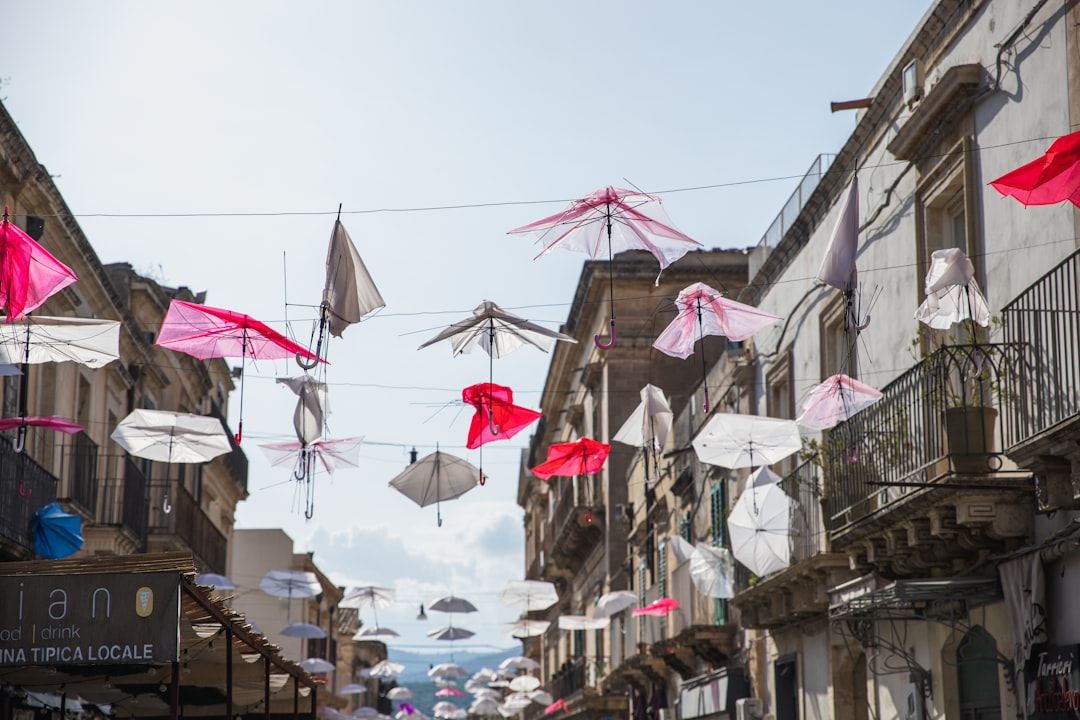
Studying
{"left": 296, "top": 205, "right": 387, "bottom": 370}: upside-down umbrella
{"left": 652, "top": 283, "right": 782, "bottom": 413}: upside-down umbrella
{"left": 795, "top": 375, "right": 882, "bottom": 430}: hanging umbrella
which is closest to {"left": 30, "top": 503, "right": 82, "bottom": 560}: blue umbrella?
{"left": 296, "top": 205, "right": 387, "bottom": 370}: upside-down umbrella

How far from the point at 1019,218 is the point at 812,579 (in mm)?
6988

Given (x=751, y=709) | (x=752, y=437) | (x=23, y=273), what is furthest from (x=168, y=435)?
(x=751, y=709)

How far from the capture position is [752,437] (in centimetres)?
1689

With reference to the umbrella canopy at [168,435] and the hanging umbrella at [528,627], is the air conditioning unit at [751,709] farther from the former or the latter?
the hanging umbrella at [528,627]

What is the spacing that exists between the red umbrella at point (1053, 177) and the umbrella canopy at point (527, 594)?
82.9 feet

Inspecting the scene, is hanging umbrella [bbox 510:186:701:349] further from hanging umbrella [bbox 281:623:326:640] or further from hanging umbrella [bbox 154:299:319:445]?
hanging umbrella [bbox 281:623:326:640]

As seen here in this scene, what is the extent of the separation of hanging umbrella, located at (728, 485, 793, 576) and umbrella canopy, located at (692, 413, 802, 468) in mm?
1143

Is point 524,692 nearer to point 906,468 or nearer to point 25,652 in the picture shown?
point 906,468

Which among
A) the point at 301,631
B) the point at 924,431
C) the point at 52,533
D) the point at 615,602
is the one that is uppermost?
the point at 924,431

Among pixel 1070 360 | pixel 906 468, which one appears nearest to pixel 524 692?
pixel 906 468

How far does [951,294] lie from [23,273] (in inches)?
314

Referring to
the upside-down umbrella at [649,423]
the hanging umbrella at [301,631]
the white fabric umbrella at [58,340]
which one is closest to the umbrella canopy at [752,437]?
the upside-down umbrella at [649,423]

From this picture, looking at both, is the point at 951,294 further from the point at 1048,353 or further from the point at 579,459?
the point at 579,459

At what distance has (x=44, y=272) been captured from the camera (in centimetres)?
1208
